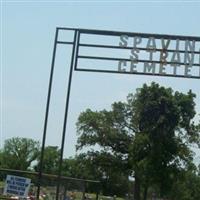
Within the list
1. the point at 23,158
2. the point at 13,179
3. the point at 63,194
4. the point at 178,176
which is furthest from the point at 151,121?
the point at 23,158

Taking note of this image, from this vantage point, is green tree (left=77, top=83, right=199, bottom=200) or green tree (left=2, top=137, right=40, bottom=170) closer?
green tree (left=77, top=83, right=199, bottom=200)

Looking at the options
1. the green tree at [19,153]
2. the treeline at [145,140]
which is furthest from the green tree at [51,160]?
the treeline at [145,140]

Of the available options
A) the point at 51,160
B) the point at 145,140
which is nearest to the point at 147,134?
the point at 145,140

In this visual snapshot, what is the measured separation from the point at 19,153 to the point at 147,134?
214ft

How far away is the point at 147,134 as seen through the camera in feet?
190

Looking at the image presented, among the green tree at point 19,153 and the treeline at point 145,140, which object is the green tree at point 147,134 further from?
the green tree at point 19,153

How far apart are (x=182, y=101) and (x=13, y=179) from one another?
150ft

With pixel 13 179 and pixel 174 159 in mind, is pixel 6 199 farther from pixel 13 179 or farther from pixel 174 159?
pixel 174 159

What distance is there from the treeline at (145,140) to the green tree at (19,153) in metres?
52.1

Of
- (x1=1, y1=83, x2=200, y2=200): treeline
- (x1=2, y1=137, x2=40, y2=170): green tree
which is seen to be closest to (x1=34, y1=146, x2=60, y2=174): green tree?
(x1=2, y1=137, x2=40, y2=170): green tree

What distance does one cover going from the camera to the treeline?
188 ft

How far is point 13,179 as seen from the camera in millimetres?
16531

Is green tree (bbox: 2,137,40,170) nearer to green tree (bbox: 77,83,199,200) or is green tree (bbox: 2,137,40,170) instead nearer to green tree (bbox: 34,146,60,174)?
green tree (bbox: 34,146,60,174)

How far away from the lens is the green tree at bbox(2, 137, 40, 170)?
113375 millimetres
